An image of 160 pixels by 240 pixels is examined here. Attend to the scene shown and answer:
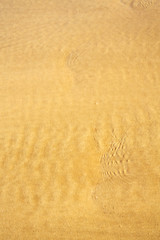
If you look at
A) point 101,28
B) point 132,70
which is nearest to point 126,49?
point 132,70

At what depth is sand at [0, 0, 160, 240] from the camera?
→ 2.97 metres

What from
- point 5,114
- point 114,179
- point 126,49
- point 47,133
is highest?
point 126,49

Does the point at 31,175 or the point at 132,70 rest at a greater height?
the point at 132,70

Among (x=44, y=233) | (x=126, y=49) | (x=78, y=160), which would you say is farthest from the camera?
(x=126, y=49)

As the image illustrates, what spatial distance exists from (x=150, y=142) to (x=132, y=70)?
2114 millimetres

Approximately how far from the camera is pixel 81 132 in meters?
4.10

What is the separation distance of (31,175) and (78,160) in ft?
2.25

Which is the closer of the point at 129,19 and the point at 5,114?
the point at 5,114

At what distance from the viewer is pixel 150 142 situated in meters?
3.80

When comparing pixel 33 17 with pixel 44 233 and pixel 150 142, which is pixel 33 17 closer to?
pixel 150 142

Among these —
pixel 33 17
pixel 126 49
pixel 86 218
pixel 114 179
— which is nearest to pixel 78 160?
pixel 114 179

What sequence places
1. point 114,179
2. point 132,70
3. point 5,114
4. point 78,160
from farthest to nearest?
point 132,70 → point 5,114 → point 78,160 → point 114,179

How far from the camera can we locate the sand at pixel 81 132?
2.97m

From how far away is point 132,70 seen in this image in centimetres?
540
